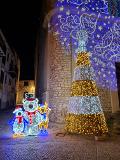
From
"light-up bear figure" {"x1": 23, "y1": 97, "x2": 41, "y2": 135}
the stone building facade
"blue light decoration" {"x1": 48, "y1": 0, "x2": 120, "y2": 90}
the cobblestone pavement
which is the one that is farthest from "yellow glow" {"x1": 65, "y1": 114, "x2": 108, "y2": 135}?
"blue light decoration" {"x1": 48, "y1": 0, "x2": 120, "y2": 90}

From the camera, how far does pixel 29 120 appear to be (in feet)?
23.2

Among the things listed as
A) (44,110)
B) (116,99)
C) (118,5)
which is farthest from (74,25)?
(44,110)

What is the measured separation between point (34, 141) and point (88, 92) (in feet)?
9.97

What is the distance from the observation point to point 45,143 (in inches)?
219

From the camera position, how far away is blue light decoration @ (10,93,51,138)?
690 cm

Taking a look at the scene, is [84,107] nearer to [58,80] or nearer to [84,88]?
[84,88]

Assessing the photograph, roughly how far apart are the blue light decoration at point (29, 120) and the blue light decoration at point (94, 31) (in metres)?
4.63

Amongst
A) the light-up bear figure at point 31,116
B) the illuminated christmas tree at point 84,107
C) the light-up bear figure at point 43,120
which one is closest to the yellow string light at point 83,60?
the illuminated christmas tree at point 84,107

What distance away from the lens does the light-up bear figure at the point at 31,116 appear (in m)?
6.93

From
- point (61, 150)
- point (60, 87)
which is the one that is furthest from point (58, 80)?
point (61, 150)

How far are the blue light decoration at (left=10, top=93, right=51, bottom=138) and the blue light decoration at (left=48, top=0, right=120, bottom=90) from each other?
463 centimetres

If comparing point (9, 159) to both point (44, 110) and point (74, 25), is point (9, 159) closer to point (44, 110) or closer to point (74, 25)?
point (44, 110)

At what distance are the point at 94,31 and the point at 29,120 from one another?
730 cm

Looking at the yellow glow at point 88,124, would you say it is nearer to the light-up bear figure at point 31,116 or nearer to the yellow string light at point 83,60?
the light-up bear figure at point 31,116
